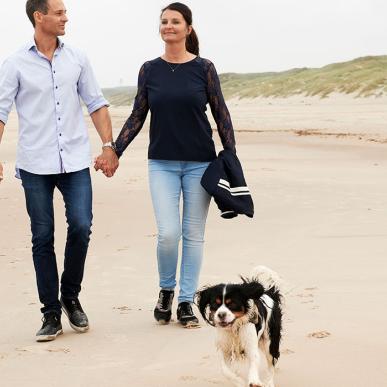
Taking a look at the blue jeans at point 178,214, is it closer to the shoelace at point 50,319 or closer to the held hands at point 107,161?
the held hands at point 107,161

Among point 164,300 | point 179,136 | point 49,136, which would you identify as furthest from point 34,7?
point 164,300

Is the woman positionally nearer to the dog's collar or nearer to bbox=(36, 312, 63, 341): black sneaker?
bbox=(36, 312, 63, 341): black sneaker

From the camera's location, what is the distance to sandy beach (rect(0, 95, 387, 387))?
5.20 meters

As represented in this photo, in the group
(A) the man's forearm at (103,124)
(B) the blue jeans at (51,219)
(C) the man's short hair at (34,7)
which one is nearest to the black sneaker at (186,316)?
(B) the blue jeans at (51,219)

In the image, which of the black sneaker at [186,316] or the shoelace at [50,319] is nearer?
the shoelace at [50,319]

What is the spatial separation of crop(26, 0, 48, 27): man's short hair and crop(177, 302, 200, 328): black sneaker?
2.15 m

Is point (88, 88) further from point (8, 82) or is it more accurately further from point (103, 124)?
point (8, 82)

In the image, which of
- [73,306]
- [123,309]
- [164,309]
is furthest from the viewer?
[123,309]

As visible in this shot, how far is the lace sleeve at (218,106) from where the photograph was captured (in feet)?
20.7

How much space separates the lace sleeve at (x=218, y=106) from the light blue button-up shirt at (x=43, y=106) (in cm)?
90

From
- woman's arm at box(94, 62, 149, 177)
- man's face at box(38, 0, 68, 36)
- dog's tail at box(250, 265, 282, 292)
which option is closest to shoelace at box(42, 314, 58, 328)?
woman's arm at box(94, 62, 149, 177)

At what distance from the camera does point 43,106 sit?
6.07m

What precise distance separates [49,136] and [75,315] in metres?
1.22

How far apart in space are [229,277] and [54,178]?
2410mm
